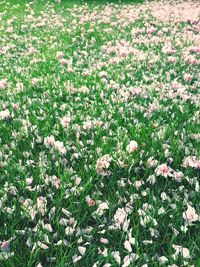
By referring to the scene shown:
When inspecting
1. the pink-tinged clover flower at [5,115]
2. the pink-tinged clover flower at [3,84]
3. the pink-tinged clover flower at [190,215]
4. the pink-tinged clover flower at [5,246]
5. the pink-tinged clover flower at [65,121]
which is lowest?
the pink-tinged clover flower at [3,84]

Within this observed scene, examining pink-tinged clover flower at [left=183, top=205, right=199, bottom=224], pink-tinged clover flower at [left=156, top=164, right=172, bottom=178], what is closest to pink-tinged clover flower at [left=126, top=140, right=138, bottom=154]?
pink-tinged clover flower at [left=156, top=164, right=172, bottom=178]

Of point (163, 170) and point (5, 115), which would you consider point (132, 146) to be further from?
point (5, 115)

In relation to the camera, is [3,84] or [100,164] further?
[3,84]

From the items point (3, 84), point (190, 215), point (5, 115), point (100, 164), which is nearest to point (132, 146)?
point (100, 164)

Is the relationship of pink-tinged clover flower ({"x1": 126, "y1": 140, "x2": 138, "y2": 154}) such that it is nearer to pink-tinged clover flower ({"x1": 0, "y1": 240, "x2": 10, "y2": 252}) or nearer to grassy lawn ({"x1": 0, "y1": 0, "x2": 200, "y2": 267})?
grassy lawn ({"x1": 0, "y1": 0, "x2": 200, "y2": 267})

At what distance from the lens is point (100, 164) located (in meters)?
3.33

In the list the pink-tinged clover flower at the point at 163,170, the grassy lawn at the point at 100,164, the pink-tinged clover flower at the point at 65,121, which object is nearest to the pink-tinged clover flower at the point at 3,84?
the grassy lawn at the point at 100,164

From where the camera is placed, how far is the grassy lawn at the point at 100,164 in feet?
8.33

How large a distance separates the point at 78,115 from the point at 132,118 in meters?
0.67

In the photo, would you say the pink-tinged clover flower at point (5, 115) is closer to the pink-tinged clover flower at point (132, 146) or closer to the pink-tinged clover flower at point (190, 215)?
the pink-tinged clover flower at point (132, 146)

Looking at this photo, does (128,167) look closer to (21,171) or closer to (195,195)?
(195,195)

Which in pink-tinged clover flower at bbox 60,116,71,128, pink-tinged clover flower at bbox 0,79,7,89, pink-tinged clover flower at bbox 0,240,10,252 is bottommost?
pink-tinged clover flower at bbox 0,79,7,89

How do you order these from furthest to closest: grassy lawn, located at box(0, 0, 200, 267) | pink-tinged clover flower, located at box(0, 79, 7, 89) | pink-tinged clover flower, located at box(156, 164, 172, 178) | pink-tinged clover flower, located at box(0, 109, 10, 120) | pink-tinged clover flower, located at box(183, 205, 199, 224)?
pink-tinged clover flower, located at box(0, 79, 7, 89) → pink-tinged clover flower, located at box(0, 109, 10, 120) → pink-tinged clover flower, located at box(156, 164, 172, 178) → pink-tinged clover flower, located at box(183, 205, 199, 224) → grassy lawn, located at box(0, 0, 200, 267)

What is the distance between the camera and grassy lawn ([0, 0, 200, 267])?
8.33 feet
